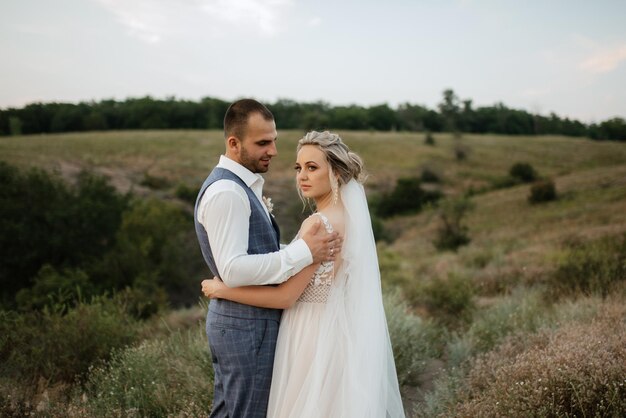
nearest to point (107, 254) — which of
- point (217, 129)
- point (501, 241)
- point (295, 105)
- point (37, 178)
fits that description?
point (37, 178)

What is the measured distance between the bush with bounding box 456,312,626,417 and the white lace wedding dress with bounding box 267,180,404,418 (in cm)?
112

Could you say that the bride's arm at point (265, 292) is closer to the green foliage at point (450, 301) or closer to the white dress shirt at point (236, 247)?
the white dress shirt at point (236, 247)

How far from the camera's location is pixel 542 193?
A: 3338cm

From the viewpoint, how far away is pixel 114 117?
244 feet

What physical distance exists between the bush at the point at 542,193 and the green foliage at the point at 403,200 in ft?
31.3

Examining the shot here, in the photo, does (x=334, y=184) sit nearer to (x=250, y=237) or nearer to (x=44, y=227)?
(x=250, y=237)

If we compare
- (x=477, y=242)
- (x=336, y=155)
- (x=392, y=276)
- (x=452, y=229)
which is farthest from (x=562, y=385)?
(x=452, y=229)

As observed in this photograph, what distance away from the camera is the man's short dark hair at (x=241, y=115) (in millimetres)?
2846

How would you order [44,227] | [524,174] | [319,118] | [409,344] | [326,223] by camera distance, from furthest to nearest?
[319,118] < [524,174] < [44,227] < [409,344] < [326,223]

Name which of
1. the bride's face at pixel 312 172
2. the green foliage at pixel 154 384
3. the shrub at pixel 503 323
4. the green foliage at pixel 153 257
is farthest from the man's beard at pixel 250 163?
the green foliage at pixel 153 257

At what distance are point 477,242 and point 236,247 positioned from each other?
72.1ft

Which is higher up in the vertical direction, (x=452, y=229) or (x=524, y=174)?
(x=524, y=174)

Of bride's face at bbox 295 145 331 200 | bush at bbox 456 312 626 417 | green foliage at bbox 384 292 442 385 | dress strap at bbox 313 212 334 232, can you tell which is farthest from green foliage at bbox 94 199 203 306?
dress strap at bbox 313 212 334 232

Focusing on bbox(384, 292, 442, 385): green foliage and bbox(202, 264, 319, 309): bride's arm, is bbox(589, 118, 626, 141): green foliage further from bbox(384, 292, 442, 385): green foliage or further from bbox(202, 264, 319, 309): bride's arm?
bbox(202, 264, 319, 309): bride's arm
